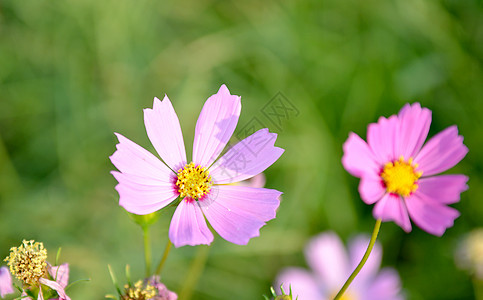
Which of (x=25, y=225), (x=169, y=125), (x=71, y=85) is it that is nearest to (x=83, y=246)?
(x=25, y=225)

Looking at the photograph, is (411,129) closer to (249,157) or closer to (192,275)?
(249,157)

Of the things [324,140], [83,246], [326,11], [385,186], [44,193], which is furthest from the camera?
[326,11]

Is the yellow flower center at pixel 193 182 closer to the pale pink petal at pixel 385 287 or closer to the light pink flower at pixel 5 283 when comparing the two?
the light pink flower at pixel 5 283

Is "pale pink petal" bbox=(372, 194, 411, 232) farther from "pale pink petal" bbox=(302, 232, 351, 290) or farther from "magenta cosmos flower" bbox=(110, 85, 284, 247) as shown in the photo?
"pale pink petal" bbox=(302, 232, 351, 290)

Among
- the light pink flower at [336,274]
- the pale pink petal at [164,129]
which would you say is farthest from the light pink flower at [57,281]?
the light pink flower at [336,274]

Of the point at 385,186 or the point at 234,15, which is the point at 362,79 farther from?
the point at 385,186

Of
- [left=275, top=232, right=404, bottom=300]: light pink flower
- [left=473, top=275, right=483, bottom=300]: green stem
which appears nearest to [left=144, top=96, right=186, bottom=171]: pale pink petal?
[left=275, top=232, right=404, bottom=300]: light pink flower
